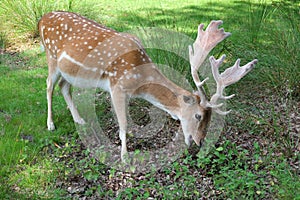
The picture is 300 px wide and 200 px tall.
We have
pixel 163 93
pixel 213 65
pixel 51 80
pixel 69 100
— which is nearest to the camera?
pixel 213 65


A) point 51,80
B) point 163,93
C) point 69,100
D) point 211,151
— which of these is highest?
point 163,93

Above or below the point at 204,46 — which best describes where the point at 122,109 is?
below

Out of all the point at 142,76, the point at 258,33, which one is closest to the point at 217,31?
the point at 142,76

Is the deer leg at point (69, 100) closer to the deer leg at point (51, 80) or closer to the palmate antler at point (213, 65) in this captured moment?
the deer leg at point (51, 80)

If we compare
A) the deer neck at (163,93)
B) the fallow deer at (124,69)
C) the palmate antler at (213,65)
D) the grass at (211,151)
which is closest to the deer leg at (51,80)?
the fallow deer at (124,69)

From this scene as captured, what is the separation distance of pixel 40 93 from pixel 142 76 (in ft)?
6.51

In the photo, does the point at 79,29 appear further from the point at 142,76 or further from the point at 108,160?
the point at 108,160

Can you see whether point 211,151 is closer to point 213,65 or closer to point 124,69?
point 213,65

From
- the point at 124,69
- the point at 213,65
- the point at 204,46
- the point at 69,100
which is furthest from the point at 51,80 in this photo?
the point at 213,65

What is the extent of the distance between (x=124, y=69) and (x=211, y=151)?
45.7 inches

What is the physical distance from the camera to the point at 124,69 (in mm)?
4438

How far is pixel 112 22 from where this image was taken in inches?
336

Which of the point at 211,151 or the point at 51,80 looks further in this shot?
the point at 51,80

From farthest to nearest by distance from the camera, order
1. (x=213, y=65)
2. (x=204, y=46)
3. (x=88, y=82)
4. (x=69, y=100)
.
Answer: (x=69, y=100)
(x=88, y=82)
(x=204, y=46)
(x=213, y=65)
